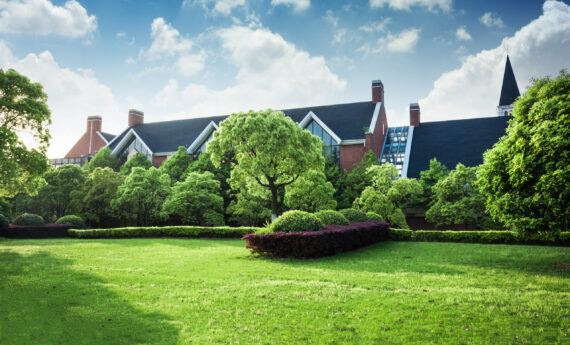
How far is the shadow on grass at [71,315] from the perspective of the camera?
230 inches

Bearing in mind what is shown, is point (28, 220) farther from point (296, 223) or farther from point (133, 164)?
point (296, 223)

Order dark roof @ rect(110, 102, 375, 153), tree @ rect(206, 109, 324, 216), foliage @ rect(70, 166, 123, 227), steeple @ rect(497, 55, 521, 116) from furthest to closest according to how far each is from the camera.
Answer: steeple @ rect(497, 55, 521, 116) < dark roof @ rect(110, 102, 375, 153) < foliage @ rect(70, 166, 123, 227) < tree @ rect(206, 109, 324, 216)

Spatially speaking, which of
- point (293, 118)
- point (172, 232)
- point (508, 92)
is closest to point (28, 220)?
point (172, 232)

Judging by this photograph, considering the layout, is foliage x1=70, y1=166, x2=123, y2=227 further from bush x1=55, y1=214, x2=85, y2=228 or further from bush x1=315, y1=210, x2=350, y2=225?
bush x1=315, y1=210, x2=350, y2=225

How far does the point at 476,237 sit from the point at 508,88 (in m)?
37.2

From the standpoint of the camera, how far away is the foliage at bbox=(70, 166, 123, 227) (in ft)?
99.5

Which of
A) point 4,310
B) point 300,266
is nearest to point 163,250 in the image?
point 300,266

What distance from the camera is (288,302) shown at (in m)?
7.32

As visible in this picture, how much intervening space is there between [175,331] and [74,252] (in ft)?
38.9

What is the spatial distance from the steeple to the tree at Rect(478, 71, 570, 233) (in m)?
40.2

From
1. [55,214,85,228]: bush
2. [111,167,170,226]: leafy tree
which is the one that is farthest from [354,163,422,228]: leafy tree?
[55,214,85,228]: bush

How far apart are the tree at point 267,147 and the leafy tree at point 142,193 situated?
868cm

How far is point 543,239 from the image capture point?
15898 mm

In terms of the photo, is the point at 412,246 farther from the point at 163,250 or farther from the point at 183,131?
the point at 183,131
